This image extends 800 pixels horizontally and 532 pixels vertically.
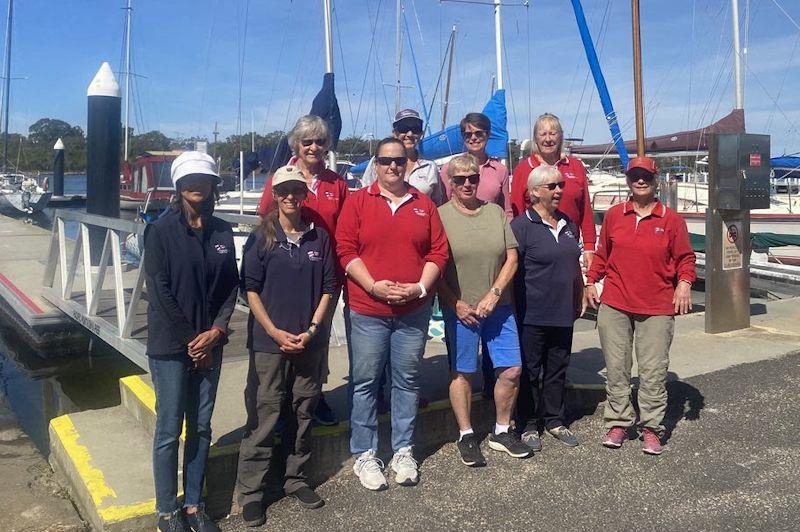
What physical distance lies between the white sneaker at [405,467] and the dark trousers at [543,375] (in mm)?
902

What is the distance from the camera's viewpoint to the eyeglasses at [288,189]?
3535 mm

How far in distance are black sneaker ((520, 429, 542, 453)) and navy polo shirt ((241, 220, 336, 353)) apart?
1.68m

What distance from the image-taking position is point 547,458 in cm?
428

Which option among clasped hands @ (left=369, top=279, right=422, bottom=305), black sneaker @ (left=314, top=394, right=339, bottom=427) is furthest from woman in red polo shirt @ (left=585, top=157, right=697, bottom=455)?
black sneaker @ (left=314, top=394, right=339, bottom=427)

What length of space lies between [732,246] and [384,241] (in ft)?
17.9

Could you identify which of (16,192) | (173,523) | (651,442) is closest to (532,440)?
(651,442)

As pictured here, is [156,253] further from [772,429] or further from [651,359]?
[772,429]

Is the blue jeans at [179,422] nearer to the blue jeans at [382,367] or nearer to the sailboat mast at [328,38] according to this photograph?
the blue jeans at [382,367]

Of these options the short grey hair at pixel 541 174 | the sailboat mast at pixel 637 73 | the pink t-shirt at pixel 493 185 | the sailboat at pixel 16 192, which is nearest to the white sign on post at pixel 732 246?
the sailboat mast at pixel 637 73

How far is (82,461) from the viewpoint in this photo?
4012 millimetres

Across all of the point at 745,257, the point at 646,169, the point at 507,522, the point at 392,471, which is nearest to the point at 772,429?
the point at 646,169

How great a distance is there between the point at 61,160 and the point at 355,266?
123 ft

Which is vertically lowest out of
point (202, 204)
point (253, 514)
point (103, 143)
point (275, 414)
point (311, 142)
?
point (253, 514)

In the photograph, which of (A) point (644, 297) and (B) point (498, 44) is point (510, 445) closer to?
(A) point (644, 297)
